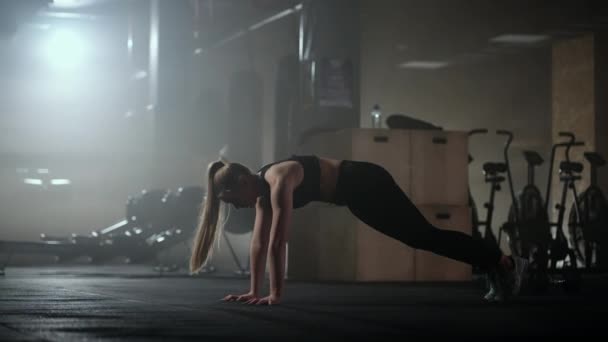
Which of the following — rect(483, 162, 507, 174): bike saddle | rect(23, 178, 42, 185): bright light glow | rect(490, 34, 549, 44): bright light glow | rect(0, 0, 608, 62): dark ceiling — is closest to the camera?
rect(483, 162, 507, 174): bike saddle

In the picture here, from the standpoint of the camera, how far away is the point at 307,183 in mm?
4781

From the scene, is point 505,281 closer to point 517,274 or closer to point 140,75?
point 517,274

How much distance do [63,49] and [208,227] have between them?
8449mm

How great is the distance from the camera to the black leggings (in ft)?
15.8

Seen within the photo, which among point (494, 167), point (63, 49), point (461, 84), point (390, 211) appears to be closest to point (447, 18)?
point (461, 84)

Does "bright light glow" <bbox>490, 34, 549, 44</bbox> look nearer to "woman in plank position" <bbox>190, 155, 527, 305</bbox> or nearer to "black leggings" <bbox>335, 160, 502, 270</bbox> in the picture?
"woman in plank position" <bbox>190, 155, 527, 305</bbox>

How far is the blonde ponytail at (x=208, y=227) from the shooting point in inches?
185

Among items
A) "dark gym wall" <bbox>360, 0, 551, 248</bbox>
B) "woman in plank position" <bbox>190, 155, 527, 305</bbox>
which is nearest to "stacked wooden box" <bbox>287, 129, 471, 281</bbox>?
"woman in plank position" <bbox>190, 155, 527, 305</bbox>

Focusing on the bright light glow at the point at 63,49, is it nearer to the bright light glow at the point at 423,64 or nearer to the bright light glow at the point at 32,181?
the bright light glow at the point at 32,181

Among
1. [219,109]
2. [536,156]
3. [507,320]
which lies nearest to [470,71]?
[219,109]

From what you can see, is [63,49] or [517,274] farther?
[63,49]

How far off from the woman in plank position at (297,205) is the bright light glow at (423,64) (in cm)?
843

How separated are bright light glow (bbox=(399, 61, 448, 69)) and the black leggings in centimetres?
856

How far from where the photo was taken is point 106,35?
12805 mm
